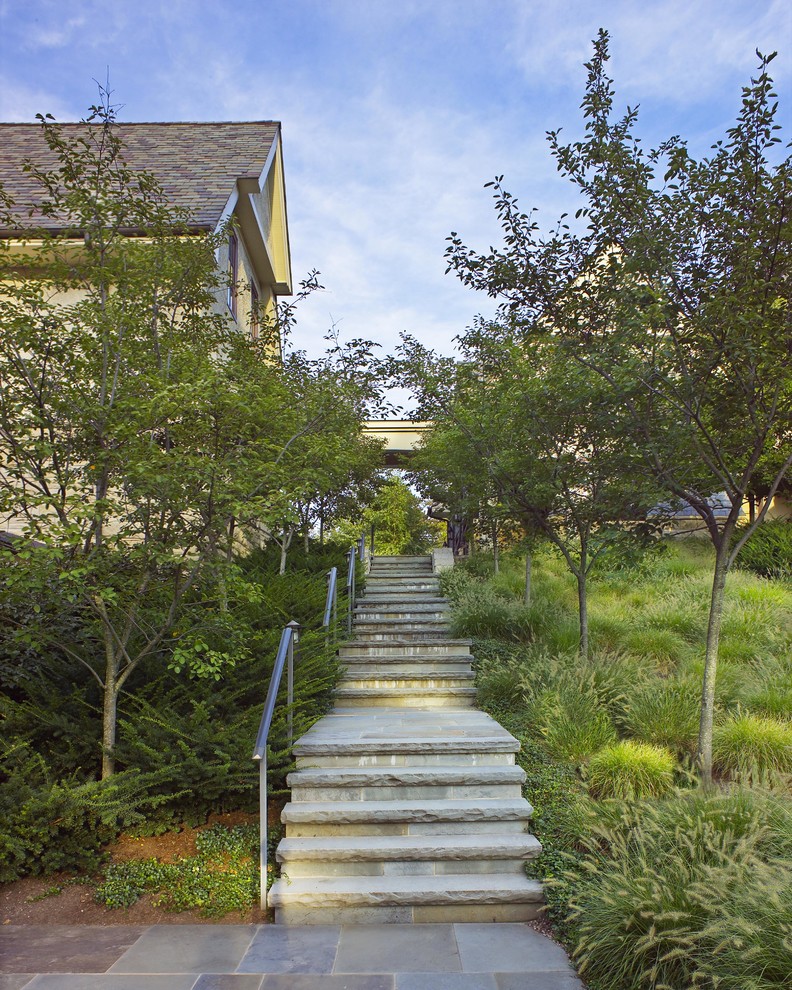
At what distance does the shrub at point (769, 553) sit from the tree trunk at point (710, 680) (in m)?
7.05

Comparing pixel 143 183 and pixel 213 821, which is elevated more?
pixel 143 183

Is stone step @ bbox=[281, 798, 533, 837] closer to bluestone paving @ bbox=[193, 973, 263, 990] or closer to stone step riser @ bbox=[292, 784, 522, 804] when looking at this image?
stone step riser @ bbox=[292, 784, 522, 804]

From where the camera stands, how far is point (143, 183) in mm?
4859

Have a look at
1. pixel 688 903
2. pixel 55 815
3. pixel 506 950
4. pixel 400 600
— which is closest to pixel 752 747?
pixel 688 903

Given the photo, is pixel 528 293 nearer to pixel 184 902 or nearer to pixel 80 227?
pixel 80 227

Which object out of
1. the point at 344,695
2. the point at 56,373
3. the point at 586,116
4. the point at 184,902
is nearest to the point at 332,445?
the point at 344,695

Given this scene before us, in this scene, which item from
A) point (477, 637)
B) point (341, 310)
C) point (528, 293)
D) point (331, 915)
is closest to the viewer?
point (331, 915)

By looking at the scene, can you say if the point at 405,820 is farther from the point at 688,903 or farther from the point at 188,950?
the point at 688,903

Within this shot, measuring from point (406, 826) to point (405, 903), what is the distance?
550mm


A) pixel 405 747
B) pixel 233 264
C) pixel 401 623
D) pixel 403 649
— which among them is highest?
pixel 233 264

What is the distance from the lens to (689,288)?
459 cm

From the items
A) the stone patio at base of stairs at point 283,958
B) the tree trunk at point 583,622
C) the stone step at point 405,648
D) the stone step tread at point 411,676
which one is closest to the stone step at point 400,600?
the stone step at point 405,648

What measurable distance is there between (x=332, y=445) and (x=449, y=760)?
3661 millimetres

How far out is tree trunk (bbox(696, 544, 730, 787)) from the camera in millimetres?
4395
